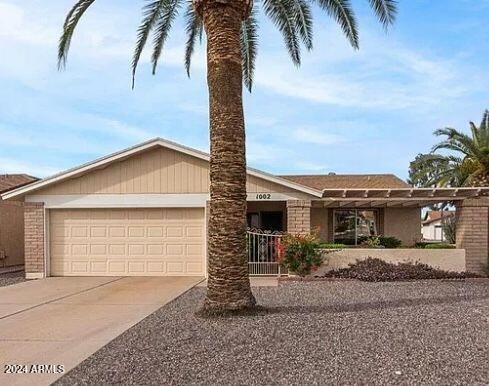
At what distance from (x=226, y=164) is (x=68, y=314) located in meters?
4.18

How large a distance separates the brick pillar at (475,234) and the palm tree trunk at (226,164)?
1011cm

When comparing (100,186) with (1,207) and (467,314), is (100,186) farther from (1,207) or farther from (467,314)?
(467,314)

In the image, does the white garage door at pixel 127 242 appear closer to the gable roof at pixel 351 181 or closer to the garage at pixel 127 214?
the garage at pixel 127 214

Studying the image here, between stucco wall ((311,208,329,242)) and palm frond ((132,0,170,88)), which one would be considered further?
stucco wall ((311,208,329,242))

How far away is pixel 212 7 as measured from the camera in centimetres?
985

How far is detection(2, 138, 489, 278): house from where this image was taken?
56.7ft

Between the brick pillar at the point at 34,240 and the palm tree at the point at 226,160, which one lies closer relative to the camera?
the palm tree at the point at 226,160

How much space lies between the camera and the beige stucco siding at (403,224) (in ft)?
74.4

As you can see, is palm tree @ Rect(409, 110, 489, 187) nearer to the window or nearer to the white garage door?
the window

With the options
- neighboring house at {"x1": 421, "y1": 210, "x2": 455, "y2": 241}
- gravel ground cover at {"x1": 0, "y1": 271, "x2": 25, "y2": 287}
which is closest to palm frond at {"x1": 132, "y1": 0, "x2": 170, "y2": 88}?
gravel ground cover at {"x1": 0, "y1": 271, "x2": 25, "y2": 287}

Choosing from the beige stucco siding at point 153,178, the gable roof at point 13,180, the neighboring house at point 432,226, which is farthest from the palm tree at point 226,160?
the neighboring house at point 432,226

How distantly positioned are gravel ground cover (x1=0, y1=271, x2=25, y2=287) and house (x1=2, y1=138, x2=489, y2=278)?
0.50 meters

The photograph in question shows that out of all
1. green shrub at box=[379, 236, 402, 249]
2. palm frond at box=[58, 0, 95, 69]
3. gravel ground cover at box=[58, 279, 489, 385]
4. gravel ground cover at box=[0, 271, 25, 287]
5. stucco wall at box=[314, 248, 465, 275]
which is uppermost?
palm frond at box=[58, 0, 95, 69]

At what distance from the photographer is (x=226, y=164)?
9.72 m
